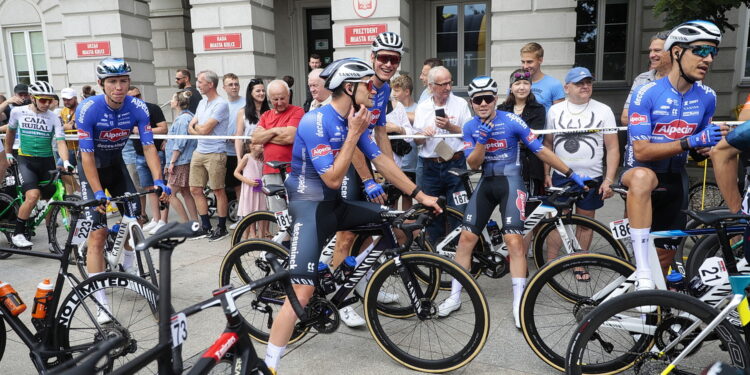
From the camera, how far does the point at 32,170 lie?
709cm

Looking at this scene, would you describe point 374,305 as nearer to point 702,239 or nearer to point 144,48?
point 702,239

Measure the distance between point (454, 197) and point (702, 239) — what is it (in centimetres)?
219

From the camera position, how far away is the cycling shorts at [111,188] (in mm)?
4676

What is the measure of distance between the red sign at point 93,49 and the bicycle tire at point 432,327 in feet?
37.3

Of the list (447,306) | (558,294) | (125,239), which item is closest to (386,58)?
(447,306)

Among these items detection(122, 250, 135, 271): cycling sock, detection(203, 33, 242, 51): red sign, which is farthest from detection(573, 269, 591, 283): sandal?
detection(203, 33, 242, 51): red sign

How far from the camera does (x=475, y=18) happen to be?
500 inches

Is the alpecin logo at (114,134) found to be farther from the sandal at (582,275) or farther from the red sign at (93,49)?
the red sign at (93,49)

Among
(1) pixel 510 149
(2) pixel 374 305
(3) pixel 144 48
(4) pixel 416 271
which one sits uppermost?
(3) pixel 144 48

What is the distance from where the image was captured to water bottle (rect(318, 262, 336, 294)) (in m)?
3.72

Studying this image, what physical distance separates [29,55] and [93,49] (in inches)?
211

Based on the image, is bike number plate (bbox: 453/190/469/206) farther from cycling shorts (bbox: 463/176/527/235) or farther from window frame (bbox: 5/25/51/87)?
window frame (bbox: 5/25/51/87)

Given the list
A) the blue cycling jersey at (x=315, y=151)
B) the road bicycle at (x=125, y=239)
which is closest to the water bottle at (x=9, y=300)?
the road bicycle at (x=125, y=239)

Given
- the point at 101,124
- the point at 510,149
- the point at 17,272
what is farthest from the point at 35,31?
the point at 510,149
